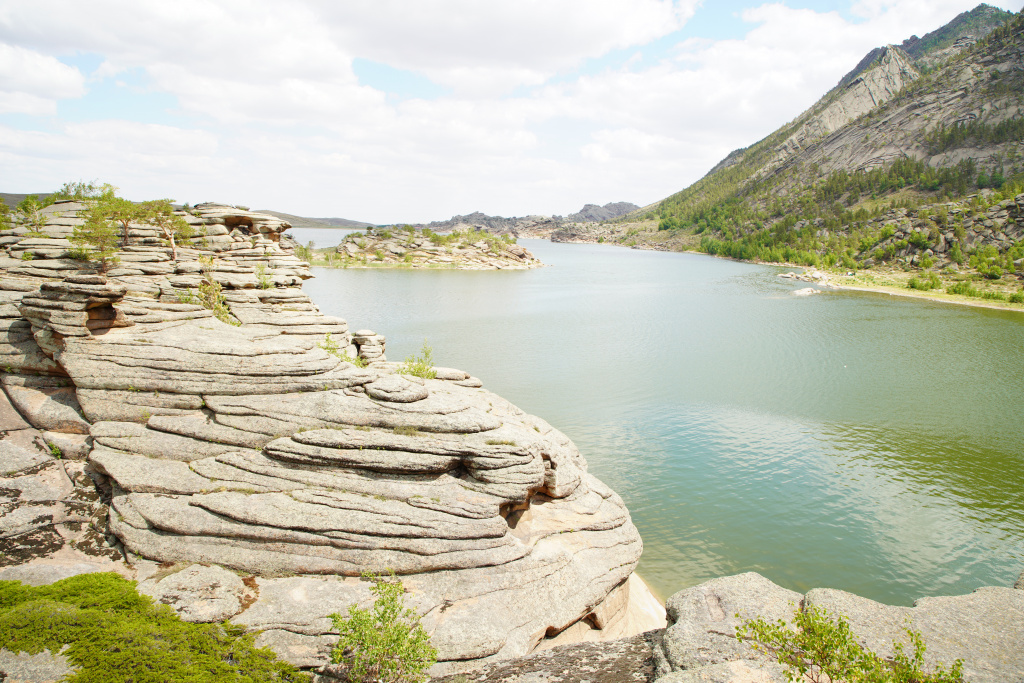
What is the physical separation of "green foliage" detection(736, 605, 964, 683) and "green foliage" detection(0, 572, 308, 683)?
376 inches

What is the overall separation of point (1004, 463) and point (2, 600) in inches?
1518

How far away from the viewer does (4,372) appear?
57.3ft

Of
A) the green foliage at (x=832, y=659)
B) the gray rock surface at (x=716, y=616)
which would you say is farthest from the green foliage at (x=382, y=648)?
the green foliage at (x=832, y=659)

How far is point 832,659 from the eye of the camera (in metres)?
8.70

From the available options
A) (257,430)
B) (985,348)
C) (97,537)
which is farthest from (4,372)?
(985,348)

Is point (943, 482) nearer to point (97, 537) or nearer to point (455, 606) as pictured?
point (455, 606)

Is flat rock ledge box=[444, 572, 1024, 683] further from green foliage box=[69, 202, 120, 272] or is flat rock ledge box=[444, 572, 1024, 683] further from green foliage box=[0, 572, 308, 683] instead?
green foliage box=[69, 202, 120, 272]

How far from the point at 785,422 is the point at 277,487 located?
28.4m

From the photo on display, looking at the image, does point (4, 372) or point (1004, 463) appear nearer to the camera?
point (4, 372)

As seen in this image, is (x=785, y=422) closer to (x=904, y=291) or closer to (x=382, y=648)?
(x=382, y=648)

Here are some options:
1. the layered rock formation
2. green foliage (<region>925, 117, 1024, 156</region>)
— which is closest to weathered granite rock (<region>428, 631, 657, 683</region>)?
the layered rock formation

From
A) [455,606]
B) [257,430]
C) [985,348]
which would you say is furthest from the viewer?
[985,348]

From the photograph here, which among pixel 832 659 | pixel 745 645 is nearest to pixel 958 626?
pixel 745 645

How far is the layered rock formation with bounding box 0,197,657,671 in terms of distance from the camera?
40.8 feet
